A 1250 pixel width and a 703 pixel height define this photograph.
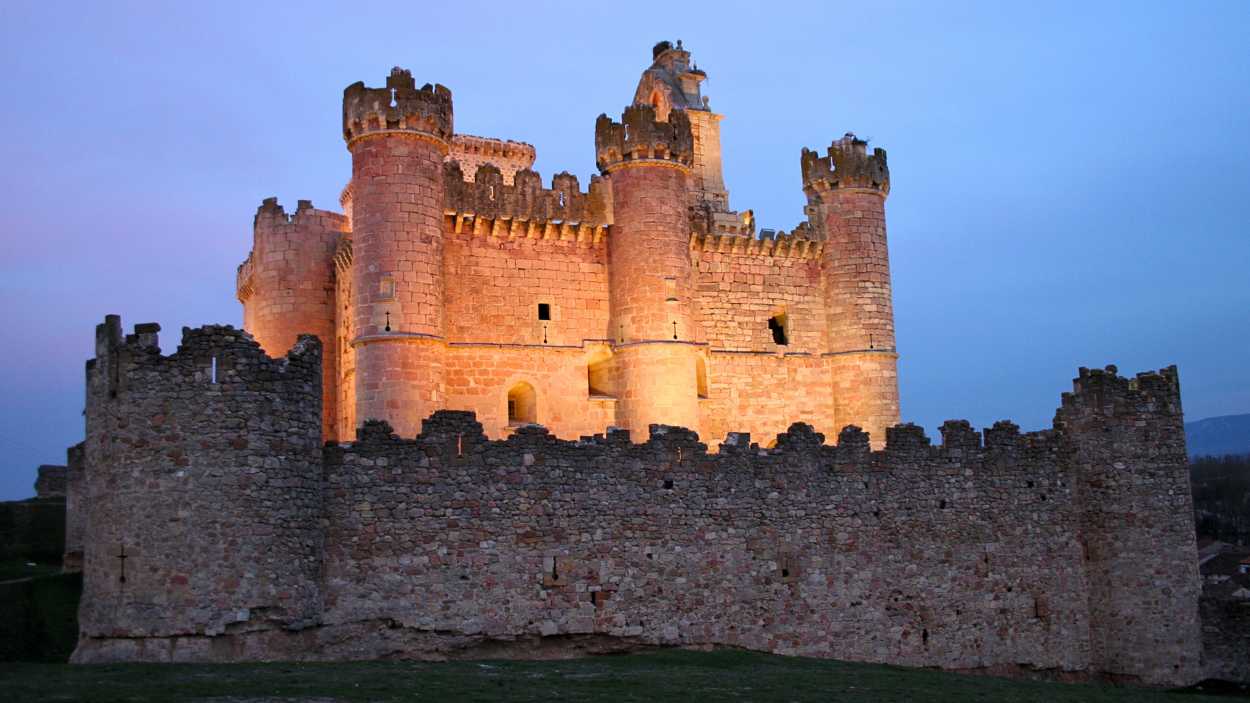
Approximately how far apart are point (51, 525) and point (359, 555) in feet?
64.2

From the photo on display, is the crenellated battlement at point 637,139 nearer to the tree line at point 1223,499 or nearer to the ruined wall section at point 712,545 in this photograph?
the ruined wall section at point 712,545

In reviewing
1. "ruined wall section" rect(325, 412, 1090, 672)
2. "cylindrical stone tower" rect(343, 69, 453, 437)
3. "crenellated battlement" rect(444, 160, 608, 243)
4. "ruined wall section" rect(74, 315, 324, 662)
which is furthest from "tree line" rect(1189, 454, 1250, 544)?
"ruined wall section" rect(74, 315, 324, 662)

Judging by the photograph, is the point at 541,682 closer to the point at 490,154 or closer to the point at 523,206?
the point at 523,206

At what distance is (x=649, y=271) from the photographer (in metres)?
32.3

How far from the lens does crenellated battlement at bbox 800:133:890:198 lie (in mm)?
35188

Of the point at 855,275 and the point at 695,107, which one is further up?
the point at 695,107

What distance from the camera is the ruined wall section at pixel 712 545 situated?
18062 mm

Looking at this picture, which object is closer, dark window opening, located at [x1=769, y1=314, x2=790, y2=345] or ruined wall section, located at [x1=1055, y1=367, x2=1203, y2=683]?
ruined wall section, located at [x1=1055, y1=367, x2=1203, y2=683]

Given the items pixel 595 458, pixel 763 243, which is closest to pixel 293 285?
pixel 763 243

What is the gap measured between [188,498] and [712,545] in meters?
7.73

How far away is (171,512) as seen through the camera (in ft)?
52.8

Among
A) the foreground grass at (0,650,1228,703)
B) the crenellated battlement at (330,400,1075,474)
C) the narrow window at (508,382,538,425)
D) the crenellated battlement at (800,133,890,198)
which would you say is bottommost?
the foreground grass at (0,650,1228,703)

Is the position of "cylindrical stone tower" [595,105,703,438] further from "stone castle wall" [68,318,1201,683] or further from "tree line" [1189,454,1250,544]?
"tree line" [1189,454,1250,544]

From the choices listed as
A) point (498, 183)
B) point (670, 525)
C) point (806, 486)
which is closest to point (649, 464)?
point (670, 525)
